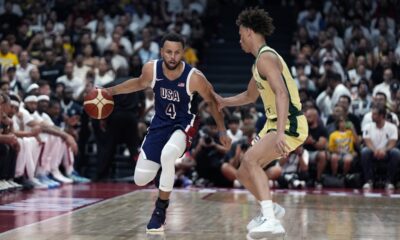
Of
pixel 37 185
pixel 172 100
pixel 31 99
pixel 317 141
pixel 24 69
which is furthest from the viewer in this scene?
pixel 24 69

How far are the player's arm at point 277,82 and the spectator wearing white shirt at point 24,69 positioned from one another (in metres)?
9.23

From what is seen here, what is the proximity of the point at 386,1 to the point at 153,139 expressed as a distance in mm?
12232

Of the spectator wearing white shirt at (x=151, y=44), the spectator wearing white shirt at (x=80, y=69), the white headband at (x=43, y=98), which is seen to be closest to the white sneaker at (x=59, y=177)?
the white headband at (x=43, y=98)

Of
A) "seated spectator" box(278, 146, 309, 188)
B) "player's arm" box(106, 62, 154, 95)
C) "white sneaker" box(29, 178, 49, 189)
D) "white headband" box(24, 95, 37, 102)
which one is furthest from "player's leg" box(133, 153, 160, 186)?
"seated spectator" box(278, 146, 309, 188)

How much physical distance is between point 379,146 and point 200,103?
11.2ft

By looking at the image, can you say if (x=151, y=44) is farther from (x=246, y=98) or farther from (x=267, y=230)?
(x=267, y=230)

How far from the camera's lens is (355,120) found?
14.3 m

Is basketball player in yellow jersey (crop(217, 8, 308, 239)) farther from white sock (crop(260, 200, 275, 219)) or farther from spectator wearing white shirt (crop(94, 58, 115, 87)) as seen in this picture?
spectator wearing white shirt (crop(94, 58, 115, 87))

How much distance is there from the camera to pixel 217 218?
8.35 meters

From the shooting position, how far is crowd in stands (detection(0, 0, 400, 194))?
521 inches

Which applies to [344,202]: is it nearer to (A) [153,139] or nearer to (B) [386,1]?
(A) [153,139]

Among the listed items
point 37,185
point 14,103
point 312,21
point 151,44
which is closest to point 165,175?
point 14,103

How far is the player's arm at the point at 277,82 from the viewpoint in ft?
21.3

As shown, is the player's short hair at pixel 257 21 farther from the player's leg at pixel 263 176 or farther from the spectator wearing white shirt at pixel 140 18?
the spectator wearing white shirt at pixel 140 18
